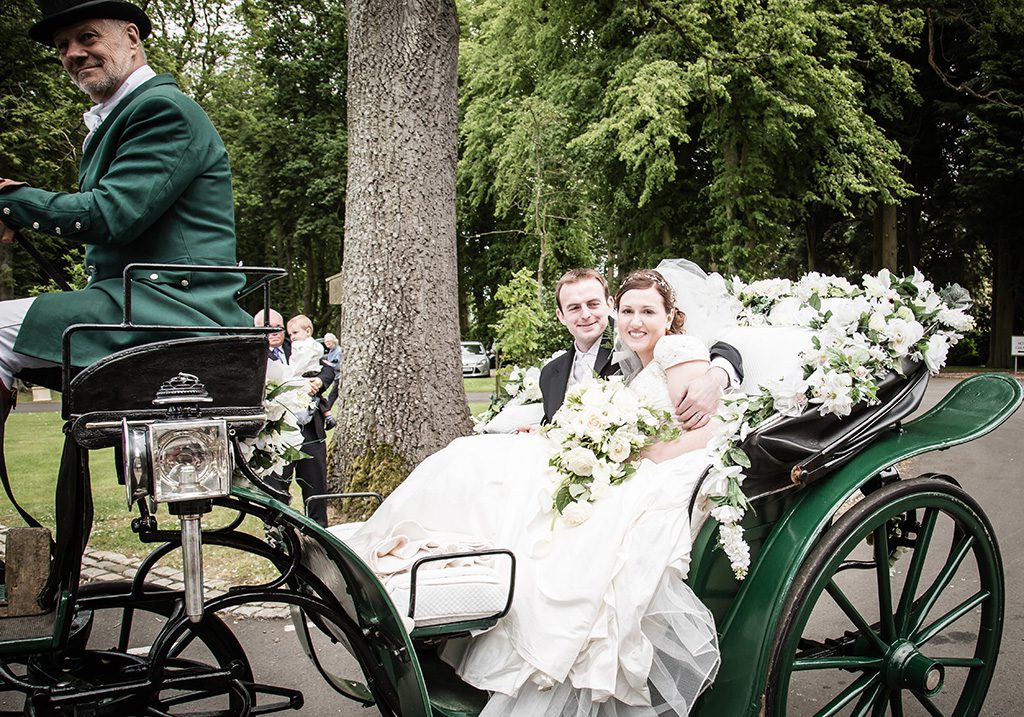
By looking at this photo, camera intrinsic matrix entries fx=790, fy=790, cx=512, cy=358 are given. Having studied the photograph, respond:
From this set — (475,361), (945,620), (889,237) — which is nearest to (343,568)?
(945,620)

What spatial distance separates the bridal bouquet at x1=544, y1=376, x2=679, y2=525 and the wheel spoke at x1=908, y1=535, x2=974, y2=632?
1.06 metres

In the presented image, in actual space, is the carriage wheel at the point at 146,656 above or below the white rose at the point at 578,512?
below

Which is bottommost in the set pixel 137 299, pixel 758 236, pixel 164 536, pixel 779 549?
pixel 779 549

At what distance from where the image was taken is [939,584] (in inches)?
113

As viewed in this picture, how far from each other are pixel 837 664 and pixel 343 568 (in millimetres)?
→ 1638

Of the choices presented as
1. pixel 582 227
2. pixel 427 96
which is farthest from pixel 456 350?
pixel 582 227

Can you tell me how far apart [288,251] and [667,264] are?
2658cm

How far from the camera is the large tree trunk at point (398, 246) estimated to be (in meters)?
5.55

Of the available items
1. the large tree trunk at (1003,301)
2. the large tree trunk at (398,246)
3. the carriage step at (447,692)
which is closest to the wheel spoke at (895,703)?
the carriage step at (447,692)

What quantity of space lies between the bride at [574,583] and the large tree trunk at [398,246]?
2734 millimetres

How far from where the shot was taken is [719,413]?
2.61 meters

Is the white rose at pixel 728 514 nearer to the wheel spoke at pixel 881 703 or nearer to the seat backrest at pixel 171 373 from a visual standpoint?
the wheel spoke at pixel 881 703

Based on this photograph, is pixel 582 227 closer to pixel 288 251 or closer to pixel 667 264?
pixel 288 251

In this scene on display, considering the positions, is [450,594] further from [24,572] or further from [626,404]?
[24,572]
